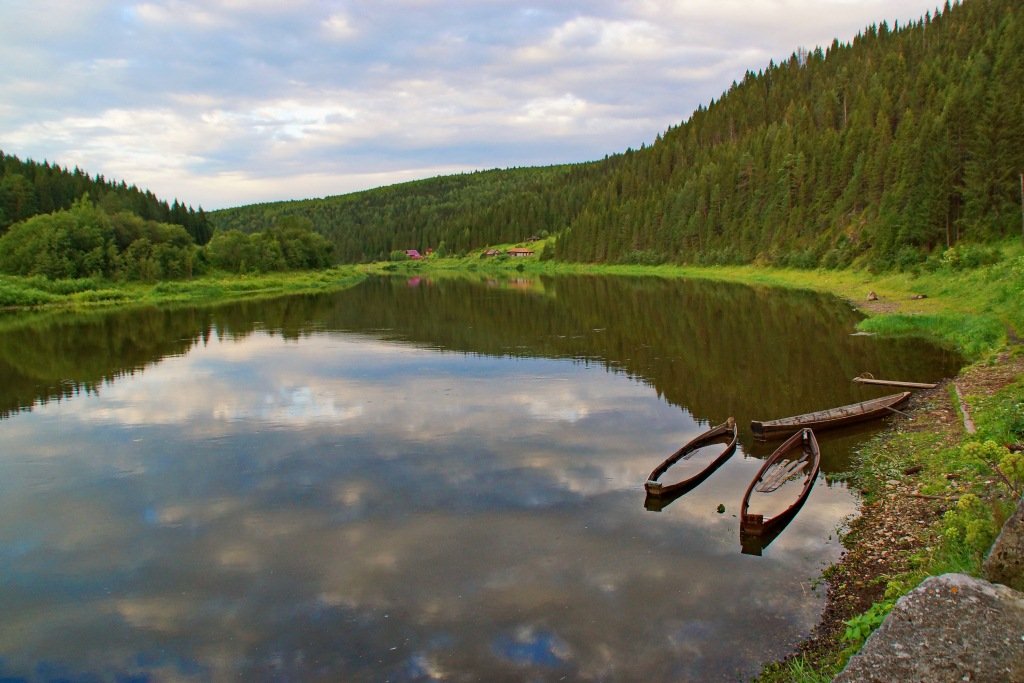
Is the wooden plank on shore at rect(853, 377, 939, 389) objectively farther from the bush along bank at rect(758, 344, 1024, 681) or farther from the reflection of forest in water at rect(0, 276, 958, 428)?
the bush along bank at rect(758, 344, 1024, 681)

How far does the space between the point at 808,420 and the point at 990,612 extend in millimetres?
17068

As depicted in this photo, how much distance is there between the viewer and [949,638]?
626 cm

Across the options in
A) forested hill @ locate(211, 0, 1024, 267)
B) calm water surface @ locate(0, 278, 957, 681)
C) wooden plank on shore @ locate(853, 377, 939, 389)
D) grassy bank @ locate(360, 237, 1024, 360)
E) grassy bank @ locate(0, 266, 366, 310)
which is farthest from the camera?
grassy bank @ locate(0, 266, 366, 310)

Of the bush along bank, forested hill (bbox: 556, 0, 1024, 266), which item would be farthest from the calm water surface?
forested hill (bbox: 556, 0, 1024, 266)

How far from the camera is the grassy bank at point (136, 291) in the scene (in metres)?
82.9

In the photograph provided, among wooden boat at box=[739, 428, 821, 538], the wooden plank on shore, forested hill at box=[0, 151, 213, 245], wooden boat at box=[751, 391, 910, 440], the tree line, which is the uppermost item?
forested hill at box=[0, 151, 213, 245]

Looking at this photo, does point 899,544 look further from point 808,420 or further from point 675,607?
point 808,420

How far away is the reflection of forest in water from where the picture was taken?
102ft

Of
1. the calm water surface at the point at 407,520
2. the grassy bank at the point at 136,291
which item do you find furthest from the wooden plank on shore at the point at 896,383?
the grassy bank at the point at 136,291

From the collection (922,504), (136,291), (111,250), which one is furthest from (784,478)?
(111,250)

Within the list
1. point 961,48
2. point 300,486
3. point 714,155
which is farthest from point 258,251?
point 961,48

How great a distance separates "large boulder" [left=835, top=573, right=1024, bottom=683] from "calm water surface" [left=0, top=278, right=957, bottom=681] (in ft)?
15.7

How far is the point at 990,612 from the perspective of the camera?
21.1 feet

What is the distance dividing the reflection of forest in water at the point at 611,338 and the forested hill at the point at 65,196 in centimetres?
7880
